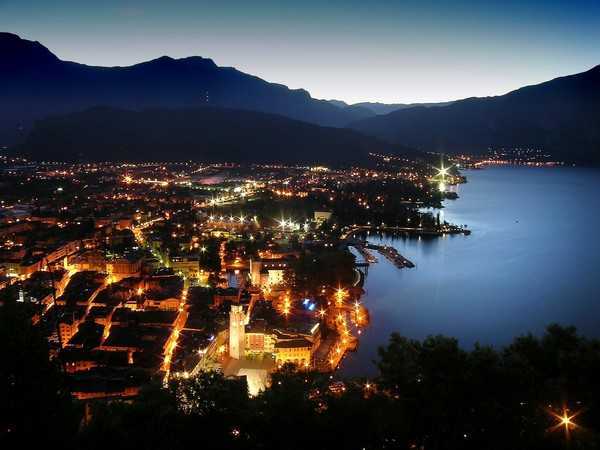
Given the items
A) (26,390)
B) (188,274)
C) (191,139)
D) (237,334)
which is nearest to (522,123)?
(191,139)

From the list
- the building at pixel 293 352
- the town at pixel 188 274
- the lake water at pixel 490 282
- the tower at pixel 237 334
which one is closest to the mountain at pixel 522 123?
the town at pixel 188 274

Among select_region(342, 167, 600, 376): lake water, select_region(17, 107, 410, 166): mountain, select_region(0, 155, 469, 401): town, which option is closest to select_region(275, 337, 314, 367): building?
select_region(0, 155, 469, 401): town

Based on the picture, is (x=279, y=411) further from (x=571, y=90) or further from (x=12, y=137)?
(x=571, y=90)

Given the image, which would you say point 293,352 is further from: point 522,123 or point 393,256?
point 522,123

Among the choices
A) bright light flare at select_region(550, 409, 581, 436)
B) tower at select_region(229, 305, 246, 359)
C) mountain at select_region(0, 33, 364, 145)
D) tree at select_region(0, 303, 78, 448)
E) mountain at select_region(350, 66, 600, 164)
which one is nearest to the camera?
tree at select_region(0, 303, 78, 448)

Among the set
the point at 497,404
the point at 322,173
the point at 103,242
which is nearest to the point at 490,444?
the point at 497,404

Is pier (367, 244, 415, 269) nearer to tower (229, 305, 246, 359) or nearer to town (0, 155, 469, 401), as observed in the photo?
town (0, 155, 469, 401)
